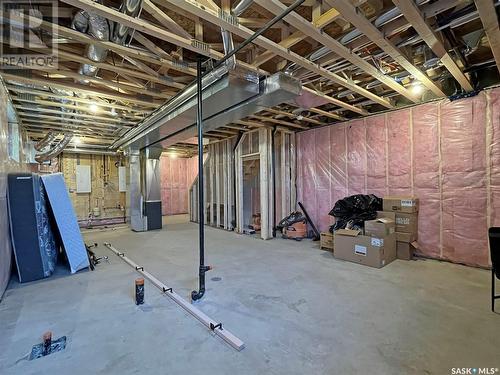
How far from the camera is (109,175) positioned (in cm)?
836

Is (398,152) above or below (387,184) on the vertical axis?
above

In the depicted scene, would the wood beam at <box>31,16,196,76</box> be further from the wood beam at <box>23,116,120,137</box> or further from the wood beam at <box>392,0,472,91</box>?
the wood beam at <box>23,116,120,137</box>

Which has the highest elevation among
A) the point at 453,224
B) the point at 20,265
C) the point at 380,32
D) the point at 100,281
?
the point at 380,32

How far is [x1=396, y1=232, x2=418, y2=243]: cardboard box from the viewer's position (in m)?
3.74

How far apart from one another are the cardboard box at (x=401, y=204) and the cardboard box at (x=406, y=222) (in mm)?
81

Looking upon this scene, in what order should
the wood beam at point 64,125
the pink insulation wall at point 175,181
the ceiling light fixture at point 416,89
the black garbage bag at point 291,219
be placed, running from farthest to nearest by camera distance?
the pink insulation wall at point 175,181, the black garbage bag at point 291,219, the wood beam at point 64,125, the ceiling light fixture at point 416,89

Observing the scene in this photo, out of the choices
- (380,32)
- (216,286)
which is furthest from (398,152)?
(216,286)

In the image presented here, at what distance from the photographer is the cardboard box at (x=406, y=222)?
3771mm

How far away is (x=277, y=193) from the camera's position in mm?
5910

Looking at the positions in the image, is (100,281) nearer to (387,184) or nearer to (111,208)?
(387,184)

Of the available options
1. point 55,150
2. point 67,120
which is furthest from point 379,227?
point 55,150

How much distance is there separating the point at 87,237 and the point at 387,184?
6761 millimetres

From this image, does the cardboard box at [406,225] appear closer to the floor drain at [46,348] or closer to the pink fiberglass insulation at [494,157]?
the pink fiberglass insulation at [494,157]

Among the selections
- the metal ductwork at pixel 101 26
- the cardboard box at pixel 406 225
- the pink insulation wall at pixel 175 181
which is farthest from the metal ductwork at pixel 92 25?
the pink insulation wall at pixel 175 181
